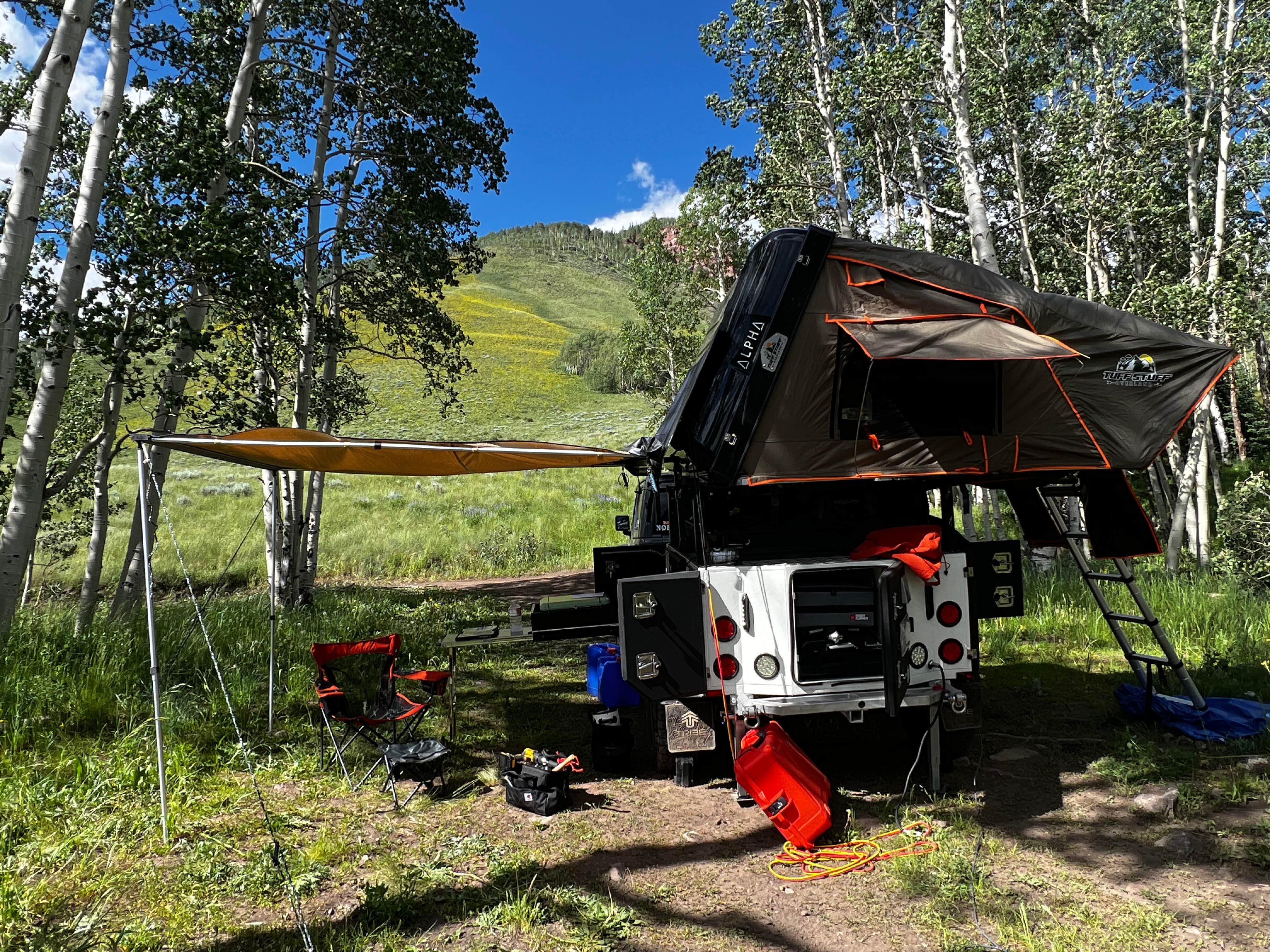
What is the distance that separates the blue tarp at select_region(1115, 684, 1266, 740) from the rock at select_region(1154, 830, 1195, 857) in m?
1.55

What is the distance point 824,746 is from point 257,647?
5578 mm

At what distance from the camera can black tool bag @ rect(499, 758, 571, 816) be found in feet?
14.8

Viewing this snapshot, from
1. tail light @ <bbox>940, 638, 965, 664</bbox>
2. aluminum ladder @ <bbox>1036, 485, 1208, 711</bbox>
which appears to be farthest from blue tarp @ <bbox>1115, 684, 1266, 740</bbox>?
tail light @ <bbox>940, 638, 965, 664</bbox>

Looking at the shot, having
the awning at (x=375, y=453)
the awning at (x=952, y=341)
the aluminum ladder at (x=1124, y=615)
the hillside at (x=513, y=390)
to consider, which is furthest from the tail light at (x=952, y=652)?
the hillside at (x=513, y=390)

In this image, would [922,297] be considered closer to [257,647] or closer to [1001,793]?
[1001,793]

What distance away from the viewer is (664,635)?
4355 mm

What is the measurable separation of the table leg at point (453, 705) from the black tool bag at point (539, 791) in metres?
1.02

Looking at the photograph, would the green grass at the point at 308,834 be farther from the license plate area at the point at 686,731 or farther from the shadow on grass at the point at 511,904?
the license plate area at the point at 686,731

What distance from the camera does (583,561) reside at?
60.6 feet

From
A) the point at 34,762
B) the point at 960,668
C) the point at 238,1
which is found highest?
the point at 238,1

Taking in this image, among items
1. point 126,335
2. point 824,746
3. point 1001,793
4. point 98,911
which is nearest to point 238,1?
point 126,335

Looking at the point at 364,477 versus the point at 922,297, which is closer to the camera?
the point at 922,297

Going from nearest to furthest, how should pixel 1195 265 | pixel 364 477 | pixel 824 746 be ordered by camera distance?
1. pixel 824 746
2. pixel 1195 265
3. pixel 364 477

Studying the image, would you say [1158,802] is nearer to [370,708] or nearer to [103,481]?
[370,708]
